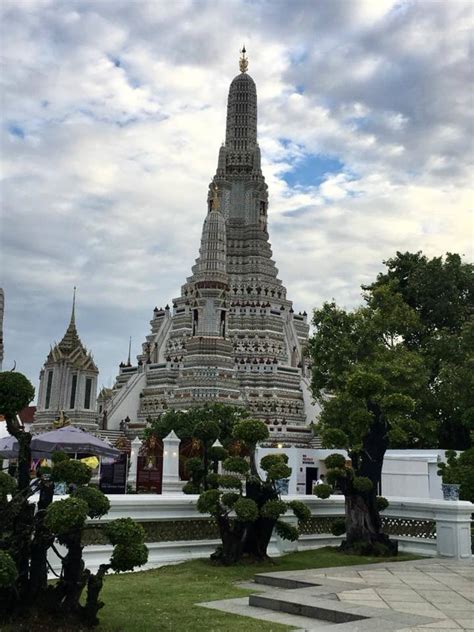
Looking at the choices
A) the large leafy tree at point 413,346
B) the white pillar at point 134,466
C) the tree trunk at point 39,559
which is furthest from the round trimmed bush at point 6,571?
the white pillar at point 134,466

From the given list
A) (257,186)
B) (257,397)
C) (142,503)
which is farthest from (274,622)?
(257,186)

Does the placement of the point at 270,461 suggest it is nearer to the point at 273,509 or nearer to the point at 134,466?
the point at 273,509

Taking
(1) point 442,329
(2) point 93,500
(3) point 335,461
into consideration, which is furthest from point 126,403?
(2) point 93,500

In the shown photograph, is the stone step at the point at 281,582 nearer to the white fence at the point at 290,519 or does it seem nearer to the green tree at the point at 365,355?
the white fence at the point at 290,519

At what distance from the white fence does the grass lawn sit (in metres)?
0.55

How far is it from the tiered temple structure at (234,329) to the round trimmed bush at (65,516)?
134ft

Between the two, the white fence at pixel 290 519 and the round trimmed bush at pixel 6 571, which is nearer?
the round trimmed bush at pixel 6 571

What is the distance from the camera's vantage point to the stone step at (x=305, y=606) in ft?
24.3

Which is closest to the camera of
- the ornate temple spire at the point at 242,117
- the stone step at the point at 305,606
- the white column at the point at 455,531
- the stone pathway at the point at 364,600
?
the stone pathway at the point at 364,600

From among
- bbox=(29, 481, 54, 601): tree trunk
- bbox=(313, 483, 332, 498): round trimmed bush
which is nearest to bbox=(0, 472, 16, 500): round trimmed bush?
bbox=(29, 481, 54, 601): tree trunk

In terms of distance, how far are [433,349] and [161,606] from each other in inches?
977

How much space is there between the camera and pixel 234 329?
5831 centimetres

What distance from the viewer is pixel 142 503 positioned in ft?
39.3

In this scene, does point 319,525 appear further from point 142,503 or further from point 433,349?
point 433,349
